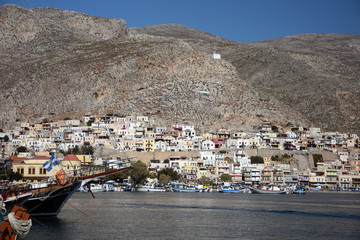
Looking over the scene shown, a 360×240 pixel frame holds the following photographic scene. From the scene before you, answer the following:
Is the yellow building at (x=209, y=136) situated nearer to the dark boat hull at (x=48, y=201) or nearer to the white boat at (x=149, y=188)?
the white boat at (x=149, y=188)

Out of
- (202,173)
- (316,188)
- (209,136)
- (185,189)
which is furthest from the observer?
(209,136)

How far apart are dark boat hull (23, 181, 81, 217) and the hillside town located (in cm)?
6622

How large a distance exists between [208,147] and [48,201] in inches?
3580

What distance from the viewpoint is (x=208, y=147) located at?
142000 millimetres

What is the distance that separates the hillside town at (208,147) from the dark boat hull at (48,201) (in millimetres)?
66215

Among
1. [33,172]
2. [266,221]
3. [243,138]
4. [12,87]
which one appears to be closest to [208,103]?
[243,138]

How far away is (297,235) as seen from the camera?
47.0 metres

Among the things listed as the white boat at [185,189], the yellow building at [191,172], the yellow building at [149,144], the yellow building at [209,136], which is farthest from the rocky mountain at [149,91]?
the white boat at [185,189]

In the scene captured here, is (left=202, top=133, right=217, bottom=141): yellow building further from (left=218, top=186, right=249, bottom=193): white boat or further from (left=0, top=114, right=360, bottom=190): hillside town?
(left=218, top=186, right=249, bottom=193): white boat

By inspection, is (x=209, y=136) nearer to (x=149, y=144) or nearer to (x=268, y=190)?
(x=149, y=144)

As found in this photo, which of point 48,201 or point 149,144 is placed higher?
point 149,144

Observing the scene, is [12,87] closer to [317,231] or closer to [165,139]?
[165,139]

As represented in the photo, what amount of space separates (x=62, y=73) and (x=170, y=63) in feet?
97.2

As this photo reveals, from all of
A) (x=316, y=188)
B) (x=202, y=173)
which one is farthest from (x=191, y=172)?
(x=316, y=188)
